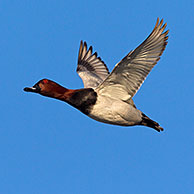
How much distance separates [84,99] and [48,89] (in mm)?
917

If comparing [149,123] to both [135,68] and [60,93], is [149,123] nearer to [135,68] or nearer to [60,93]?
[135,68]

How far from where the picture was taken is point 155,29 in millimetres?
8398

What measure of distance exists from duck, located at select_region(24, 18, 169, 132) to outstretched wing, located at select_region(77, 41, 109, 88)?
6.63ft

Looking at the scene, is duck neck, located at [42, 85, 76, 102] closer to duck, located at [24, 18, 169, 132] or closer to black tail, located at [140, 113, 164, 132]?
duck, located at [24, 18, 169, 132]

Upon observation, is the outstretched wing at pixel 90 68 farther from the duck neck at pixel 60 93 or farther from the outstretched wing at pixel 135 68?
the outstretched wing at pixel 135 68

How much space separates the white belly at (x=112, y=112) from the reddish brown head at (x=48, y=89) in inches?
34.6

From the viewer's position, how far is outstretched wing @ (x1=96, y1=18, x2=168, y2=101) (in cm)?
839

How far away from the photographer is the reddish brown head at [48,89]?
9164mm

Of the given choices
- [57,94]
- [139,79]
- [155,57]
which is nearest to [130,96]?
[139,79]

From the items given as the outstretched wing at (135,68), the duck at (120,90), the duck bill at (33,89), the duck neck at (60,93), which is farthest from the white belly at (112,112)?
the duck bill at (33,89)

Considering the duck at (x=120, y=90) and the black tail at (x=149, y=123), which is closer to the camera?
the duck at (x=120, y=90)

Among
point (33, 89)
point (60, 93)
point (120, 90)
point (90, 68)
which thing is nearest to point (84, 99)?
point (60, 93)

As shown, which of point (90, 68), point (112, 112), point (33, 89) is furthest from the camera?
point (90, 68)

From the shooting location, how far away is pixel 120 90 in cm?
909
